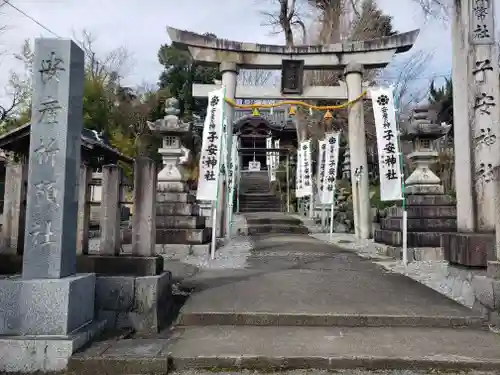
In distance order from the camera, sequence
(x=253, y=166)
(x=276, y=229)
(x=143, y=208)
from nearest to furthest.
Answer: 1. (x=143, y=208)
2. (x=276, y=229)
3. (x=253, y=166)

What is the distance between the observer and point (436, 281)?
591cm

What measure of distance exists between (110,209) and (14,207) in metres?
0.95

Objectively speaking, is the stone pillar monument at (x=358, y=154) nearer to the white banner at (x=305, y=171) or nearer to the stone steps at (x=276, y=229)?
the stone steps at (x=276, y=229)

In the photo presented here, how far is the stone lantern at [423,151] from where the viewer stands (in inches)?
350

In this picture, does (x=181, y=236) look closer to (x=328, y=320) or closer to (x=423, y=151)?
(x=328, y=320)

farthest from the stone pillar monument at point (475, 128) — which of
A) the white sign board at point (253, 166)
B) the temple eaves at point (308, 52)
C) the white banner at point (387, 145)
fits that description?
the white sign board at point (253, 166)

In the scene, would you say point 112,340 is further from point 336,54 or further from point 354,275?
point 336,54

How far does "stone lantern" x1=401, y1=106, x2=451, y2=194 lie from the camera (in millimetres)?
8898

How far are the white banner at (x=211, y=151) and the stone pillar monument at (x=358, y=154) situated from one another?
503cm

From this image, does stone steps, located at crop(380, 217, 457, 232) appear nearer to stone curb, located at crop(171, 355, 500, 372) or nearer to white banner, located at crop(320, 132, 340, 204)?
white banner, located at crop(320, 132, 340, 204)

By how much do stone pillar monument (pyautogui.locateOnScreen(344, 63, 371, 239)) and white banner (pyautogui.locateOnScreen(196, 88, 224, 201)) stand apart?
5.03 m

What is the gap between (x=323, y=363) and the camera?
10.2ft

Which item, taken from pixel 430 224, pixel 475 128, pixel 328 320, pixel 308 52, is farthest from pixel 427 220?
pixel 308 52

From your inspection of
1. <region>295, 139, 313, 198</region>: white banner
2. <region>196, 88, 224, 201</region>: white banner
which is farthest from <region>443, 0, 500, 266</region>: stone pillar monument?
<region>295, 139, 313, 198</region>: white banner
